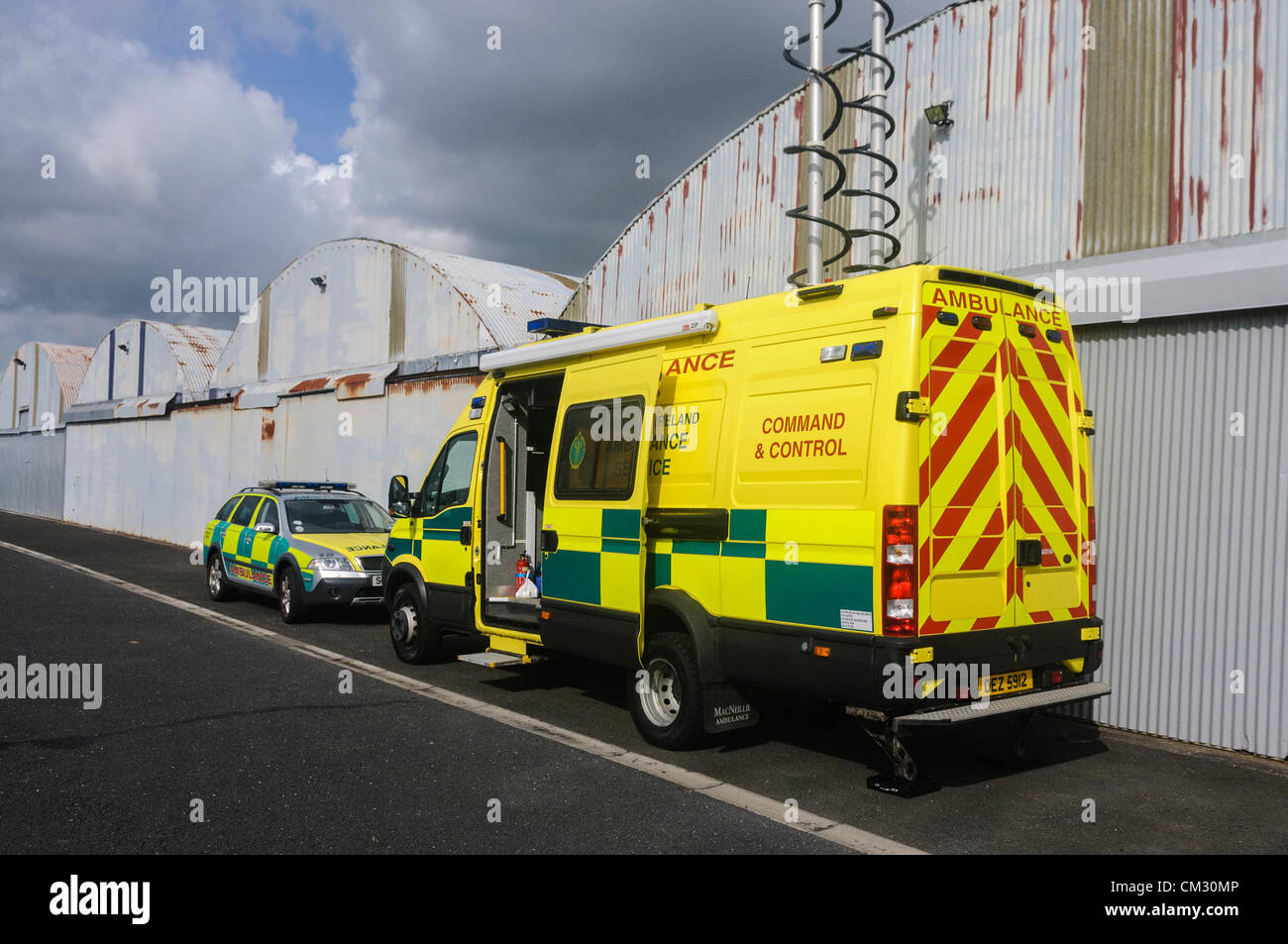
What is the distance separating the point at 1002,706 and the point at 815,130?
6.67 m

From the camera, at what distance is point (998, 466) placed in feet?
18.4

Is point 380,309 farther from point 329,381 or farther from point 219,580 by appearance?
point 219,580

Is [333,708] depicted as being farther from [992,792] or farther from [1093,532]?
[1093,532]

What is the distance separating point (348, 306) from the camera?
19953mm

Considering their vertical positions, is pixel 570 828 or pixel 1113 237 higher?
pixel 1113 237

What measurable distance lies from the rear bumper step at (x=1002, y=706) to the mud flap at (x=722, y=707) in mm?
1288

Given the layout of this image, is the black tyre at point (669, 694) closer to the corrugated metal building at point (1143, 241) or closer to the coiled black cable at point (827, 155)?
the corrugated metal building at point (1143, 241)

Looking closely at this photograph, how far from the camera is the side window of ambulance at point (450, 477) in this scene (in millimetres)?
8773

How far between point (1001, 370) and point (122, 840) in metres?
5.21

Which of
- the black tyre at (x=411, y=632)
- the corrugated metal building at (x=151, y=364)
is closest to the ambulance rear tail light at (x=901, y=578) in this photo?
the black tyre at (x=411, y=632)

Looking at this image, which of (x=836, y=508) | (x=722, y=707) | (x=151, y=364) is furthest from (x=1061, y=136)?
(x=151, y=364)

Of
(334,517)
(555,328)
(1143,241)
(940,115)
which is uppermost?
(940,115)

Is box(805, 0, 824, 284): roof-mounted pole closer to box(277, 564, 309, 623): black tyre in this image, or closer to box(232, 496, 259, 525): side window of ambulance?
box(277, 564, 309, 623): black tyre
